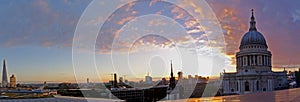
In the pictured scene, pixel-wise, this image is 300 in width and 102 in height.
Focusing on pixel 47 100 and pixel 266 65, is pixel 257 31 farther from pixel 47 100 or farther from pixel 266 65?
pixel 47 100

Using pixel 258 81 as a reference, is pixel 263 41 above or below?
above

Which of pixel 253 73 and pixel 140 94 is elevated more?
pixel 253 73

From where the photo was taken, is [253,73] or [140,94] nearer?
[140,94]

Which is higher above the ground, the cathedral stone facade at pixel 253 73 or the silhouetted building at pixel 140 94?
the cathedral stone facade at pixel 253 73

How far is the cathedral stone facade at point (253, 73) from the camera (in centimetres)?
7169

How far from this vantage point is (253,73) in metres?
71.5

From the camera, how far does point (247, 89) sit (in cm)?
7288

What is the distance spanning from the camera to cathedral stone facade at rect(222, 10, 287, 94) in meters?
71.7

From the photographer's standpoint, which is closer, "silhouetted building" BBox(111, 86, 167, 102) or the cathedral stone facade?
"silhouetted building" BBox(111, 86, 167, 102)

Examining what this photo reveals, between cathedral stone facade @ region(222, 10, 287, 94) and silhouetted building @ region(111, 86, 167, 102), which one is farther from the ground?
cathedral stone facade @ region(222, 10, 287, 94)

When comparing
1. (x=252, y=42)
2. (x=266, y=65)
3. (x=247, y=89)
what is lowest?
(x=247, y=89)

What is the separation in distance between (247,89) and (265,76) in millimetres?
4251

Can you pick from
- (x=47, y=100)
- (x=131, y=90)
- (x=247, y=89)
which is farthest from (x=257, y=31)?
(x=47, y=100)

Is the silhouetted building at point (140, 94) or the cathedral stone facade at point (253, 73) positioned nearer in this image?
the silhouetted building at point (140, 94)
